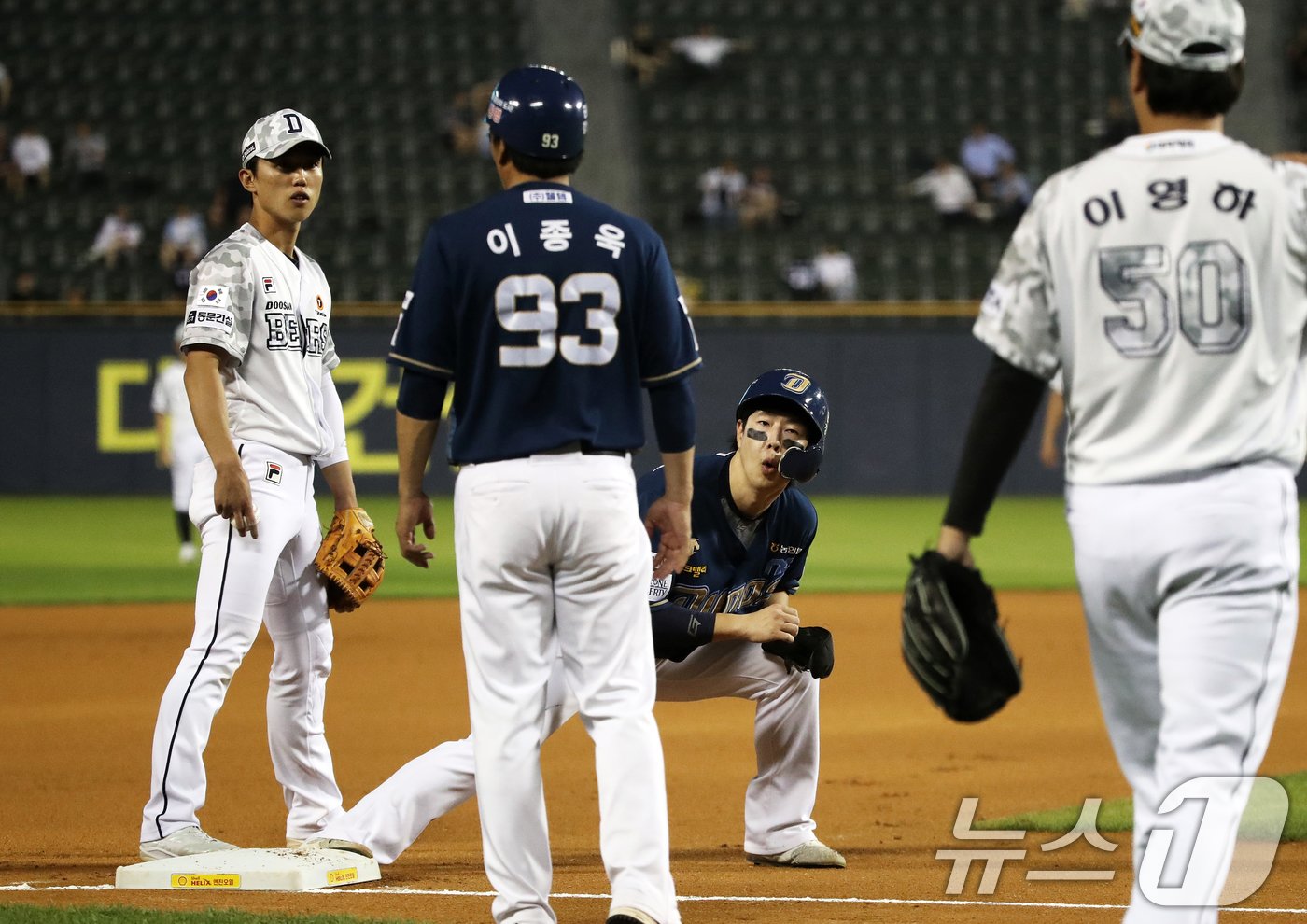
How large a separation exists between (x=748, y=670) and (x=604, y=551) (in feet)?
4.77

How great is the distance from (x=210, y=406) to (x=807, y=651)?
1.94 m

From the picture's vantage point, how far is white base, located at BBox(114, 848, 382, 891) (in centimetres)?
481

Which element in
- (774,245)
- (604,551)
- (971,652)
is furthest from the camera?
(774,245)

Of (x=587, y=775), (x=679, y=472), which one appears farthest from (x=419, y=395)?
(x=587, y=775)

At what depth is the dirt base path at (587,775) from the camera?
4785 mm

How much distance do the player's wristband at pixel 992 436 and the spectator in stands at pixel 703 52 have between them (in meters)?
25.1

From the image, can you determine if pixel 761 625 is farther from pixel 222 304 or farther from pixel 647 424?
pixel 647 424

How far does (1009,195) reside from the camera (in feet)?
81.3

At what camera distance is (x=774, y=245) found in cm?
2491

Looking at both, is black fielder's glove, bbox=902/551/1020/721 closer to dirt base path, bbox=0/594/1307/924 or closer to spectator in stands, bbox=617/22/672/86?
dirt base path, bbox=0/594/1307/924

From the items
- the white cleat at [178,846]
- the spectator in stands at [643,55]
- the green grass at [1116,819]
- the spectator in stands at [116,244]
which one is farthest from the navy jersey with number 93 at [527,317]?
the spectator in stands at [643,55]

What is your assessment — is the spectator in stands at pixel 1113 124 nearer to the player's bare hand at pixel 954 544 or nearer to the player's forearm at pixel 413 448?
→ the player's forearm at pixel 413 448

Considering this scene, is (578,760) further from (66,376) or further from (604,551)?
(66,376)

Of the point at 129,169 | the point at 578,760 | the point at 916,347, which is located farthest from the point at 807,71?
the point at 578,760
